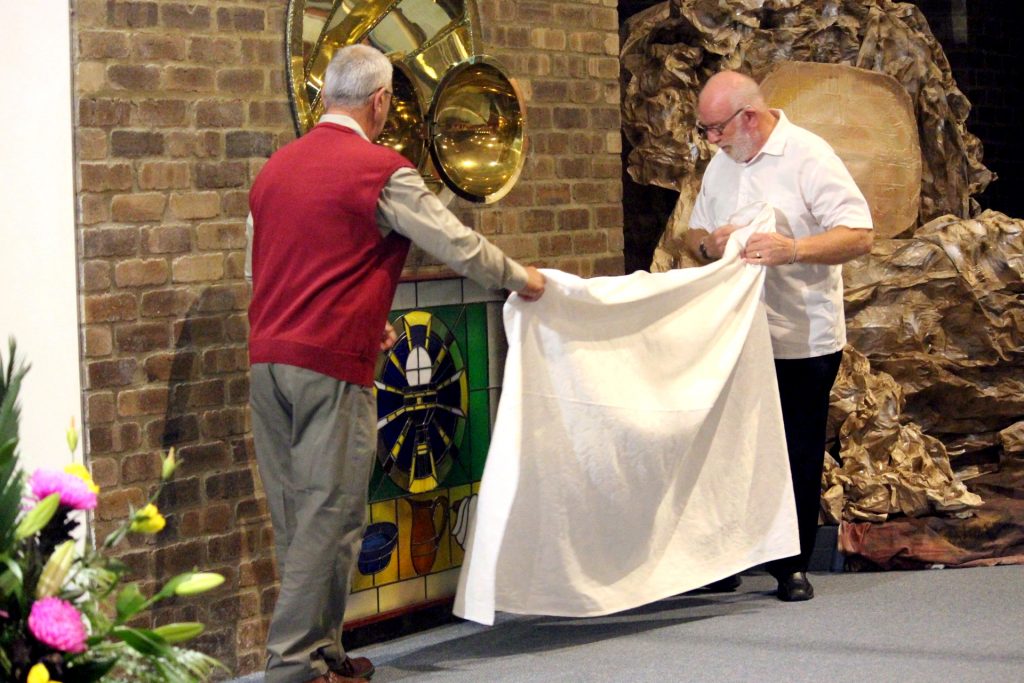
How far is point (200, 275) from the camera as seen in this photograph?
3996 millimetres

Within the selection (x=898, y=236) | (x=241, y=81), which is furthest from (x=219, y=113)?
(x=898, y=236)

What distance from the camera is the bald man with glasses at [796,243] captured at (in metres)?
4.54

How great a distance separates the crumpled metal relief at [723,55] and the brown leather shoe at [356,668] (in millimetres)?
2396

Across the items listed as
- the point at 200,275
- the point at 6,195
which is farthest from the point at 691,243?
the point at 6,195

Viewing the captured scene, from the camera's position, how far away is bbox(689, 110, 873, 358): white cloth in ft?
15.1

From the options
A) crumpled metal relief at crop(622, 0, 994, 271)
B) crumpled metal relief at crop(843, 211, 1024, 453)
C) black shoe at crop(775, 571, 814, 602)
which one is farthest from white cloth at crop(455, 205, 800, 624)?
crumpled metal relief at crop(843, 211, 1024, 453)

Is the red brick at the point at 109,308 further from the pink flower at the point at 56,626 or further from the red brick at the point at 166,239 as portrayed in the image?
the pink flower at the point at 56,626

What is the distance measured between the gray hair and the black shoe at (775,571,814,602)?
2152mm

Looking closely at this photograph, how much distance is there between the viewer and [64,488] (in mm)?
1520

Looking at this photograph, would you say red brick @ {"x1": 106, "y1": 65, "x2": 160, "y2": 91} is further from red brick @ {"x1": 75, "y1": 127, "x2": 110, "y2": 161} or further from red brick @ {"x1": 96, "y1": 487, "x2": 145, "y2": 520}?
red brick @ {"x1": 96, "y1": 487, "x2": 145, "y2": 520}

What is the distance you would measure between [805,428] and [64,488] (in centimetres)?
355

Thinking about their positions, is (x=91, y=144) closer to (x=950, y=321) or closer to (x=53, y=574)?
(x=53, y=574)

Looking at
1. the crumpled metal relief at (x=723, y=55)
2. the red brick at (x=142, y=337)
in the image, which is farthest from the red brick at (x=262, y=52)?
the crumpled metal relief at (x=723, y=55)

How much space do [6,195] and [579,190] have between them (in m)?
2.18
